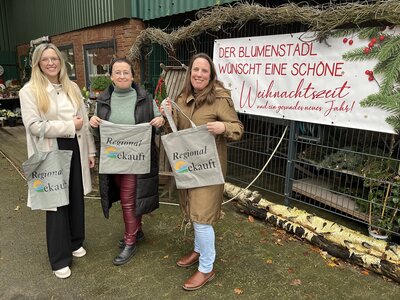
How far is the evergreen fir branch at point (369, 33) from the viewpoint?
9.26ft

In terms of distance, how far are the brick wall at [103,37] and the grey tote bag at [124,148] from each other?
3.04 metres

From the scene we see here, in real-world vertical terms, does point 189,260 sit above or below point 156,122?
below

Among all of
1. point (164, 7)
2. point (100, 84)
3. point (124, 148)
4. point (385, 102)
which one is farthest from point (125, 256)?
point (164, 7)

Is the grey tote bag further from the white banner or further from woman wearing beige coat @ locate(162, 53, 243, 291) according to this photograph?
the white banner

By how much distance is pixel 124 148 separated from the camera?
106 inches

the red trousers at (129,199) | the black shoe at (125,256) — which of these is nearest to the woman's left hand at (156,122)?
the red trousers at (129,199)

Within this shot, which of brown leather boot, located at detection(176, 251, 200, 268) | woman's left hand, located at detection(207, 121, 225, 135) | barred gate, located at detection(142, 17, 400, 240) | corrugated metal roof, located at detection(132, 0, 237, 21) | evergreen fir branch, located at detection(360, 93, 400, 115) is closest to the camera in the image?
woman's left hand, located at detection(207, 121, 225, 135)

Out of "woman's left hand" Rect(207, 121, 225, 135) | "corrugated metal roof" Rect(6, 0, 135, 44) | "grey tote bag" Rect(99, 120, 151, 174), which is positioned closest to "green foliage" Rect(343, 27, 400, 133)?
"woman's left hand" Rect(207, 121, 225, 135)

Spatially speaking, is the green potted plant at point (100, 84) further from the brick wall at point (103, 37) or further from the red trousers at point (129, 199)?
the red trousers at point (129, 199)

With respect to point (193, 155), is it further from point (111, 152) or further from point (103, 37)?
point (103, 37)

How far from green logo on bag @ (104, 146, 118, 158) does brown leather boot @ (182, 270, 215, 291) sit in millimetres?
1154

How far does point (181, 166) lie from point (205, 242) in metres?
0.61

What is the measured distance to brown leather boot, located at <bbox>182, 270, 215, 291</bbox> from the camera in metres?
2.61

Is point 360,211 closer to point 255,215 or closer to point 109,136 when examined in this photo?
point 255,215
